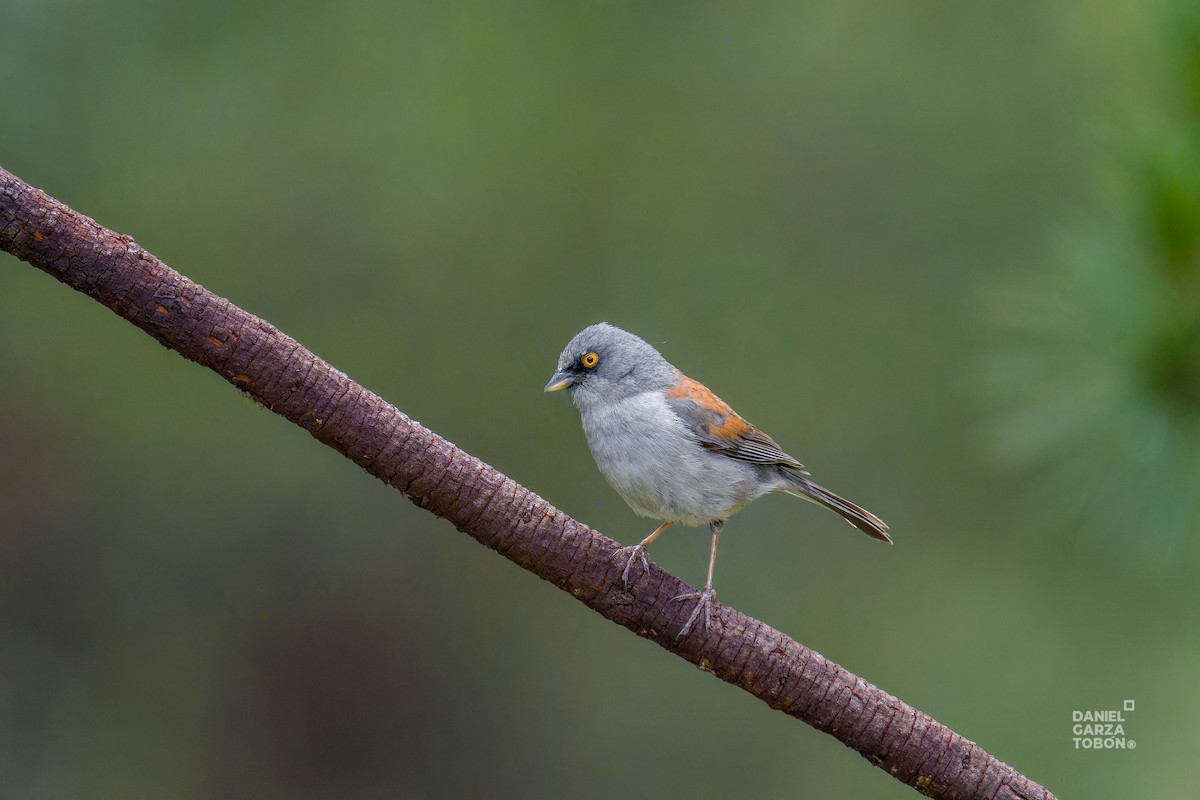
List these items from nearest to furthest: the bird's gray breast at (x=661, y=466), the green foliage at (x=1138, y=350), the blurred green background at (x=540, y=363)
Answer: the green foliage at (x=1138, y=350), the bird's gray breast at (x=661, y=466), the blurred green background at (x=540, y=363)

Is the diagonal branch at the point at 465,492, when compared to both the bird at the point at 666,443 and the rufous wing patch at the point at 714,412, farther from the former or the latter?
the rufous wing patch at the point at 714,412

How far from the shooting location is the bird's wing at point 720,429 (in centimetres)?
394

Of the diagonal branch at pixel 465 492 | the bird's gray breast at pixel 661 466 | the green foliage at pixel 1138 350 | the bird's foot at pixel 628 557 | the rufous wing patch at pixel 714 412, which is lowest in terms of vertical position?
the diagonal branch at pixel 465 492

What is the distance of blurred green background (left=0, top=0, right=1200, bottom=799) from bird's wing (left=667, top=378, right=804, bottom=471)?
1065 millimetres

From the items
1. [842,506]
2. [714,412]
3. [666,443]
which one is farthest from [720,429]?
[842,506]

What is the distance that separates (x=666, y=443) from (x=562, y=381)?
1.67ft

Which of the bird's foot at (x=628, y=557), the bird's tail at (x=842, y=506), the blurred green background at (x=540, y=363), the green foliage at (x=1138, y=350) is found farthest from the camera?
the blurred green background at (x=540, y=363)

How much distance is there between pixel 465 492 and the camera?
265 centimetres

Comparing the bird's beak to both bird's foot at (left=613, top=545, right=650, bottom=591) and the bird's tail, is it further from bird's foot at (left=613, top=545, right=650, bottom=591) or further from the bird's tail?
bird's foot at (left=613, top=545, right=650, bottom=591)

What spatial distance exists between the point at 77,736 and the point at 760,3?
505 cm

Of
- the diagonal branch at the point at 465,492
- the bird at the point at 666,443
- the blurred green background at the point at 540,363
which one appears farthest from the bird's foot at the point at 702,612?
the blurred green background at the point at 540,363

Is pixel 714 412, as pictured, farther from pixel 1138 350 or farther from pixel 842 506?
pixel 1138 350

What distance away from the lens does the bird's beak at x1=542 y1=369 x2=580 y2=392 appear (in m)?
4.00

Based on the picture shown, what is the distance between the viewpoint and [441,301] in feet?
17.8
